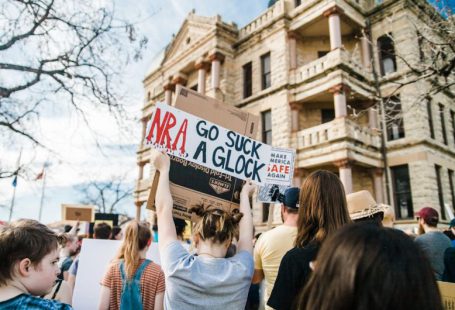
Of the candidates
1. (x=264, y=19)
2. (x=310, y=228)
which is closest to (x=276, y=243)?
(x=310, y=228)

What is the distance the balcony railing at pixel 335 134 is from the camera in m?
13.3

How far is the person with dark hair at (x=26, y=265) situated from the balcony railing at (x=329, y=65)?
14308 millimetres

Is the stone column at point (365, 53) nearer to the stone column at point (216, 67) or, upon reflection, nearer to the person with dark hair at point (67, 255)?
the stone column at point (216, 67)

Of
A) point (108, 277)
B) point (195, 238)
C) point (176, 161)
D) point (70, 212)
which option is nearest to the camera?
point (195, 238)

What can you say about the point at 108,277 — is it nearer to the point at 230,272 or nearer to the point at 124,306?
the point at 124,306

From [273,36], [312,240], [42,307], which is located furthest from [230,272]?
[273,36]

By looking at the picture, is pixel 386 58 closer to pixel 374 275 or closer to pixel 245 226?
pixel 245 226

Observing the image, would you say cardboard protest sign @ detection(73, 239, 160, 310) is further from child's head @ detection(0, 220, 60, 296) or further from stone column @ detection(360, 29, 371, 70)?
stone column @ detection(360, 29, 371, 70)

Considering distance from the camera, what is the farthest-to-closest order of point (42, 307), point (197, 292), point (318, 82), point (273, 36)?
point (273, 36) → point (318, 82) → point (197, 292) → point (42, 307)

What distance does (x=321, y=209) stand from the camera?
81.7 inches

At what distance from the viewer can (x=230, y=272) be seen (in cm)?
205

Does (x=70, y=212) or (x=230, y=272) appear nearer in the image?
(x=230, y=272)

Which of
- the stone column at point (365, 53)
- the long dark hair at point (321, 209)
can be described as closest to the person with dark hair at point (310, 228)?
the long dark hair at point (321, 209)

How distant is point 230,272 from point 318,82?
14198mm
